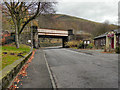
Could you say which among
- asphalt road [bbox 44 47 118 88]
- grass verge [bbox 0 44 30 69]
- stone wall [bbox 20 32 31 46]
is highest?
stone wall [bbox 20 32 31 46]

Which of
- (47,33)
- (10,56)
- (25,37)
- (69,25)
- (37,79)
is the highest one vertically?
(69,25)

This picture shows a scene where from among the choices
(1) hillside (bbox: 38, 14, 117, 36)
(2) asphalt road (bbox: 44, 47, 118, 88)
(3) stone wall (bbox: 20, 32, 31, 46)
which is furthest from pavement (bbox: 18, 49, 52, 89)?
(3) stone wall (bbox: 20, 32, 31, 46)

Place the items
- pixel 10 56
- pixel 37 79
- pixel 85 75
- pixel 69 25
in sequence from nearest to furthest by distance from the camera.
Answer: pixel 37 79, pixel 85 75, pixel 10 56, pixel 69 25

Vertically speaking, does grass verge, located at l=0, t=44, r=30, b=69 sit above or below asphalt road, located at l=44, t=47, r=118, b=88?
above

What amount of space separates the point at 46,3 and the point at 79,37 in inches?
1199

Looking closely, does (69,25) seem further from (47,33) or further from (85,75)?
(85,75)

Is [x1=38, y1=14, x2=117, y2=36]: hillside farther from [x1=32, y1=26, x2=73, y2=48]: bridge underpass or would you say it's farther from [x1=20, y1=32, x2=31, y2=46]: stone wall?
[x1=20, y1=32, x2=31, y2=46]: stone wall

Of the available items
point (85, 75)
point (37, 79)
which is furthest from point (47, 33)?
point (37, 79)

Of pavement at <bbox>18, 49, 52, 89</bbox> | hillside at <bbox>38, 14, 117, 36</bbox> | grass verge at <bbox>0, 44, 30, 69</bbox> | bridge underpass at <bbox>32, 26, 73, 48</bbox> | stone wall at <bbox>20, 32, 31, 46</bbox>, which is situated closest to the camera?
pavement at <bbox>18, 49, 52, 89</bbox>

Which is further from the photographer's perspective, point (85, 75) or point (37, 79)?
point (85, 75)

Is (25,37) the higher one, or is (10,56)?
(25,37)

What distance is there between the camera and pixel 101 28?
58375mm

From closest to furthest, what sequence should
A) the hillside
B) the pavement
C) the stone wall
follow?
the pavement < the stone wall < the hillside

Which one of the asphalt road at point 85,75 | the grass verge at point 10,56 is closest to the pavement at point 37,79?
the asphalt road at point 85,75
